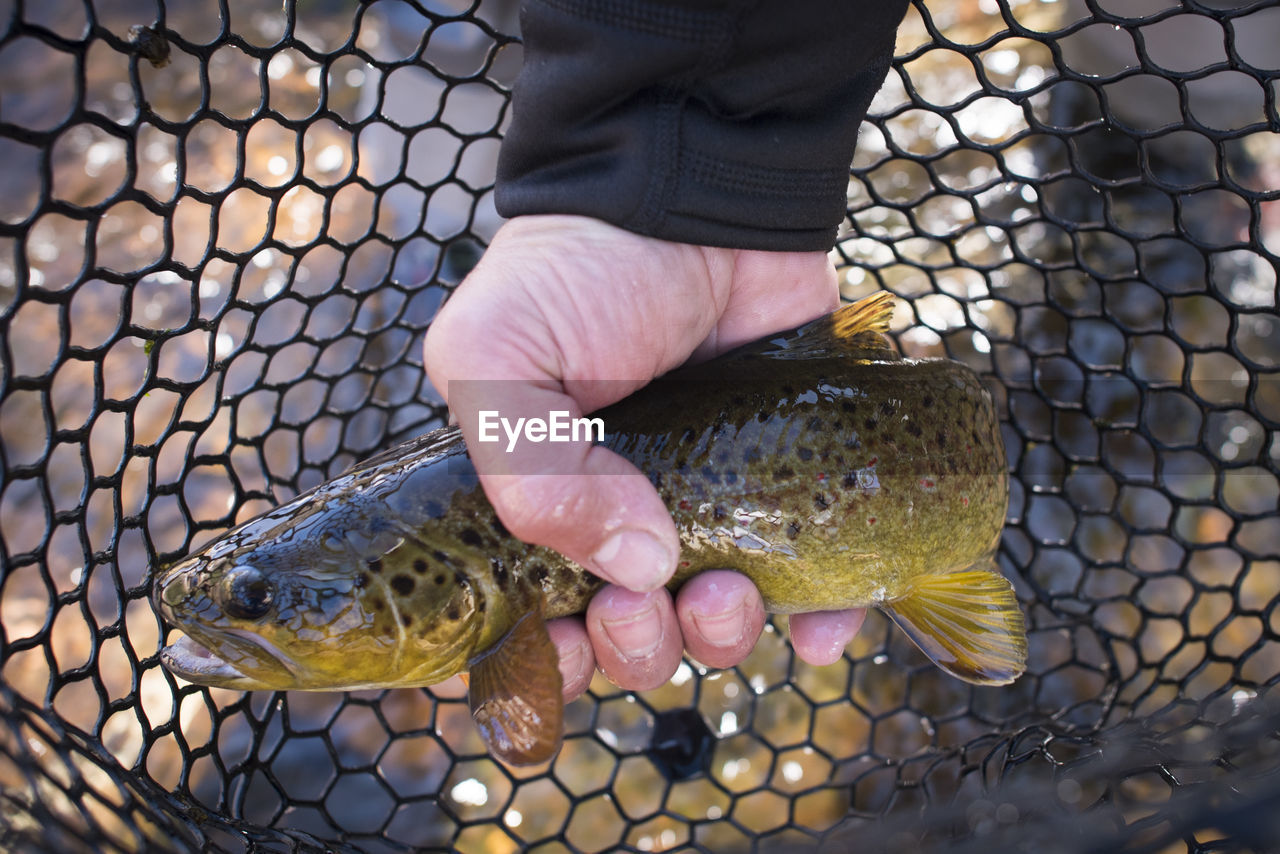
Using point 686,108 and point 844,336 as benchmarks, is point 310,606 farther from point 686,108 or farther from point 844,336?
point 844,336

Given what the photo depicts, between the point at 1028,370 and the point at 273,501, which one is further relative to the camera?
the point at 1028,370

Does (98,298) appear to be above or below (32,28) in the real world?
below

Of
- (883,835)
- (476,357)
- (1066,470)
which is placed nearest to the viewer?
(883,835)

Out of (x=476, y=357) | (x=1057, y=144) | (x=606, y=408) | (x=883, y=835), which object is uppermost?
(x=476, y=357)

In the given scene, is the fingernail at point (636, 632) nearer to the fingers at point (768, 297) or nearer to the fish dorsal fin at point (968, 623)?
the fish dorsal fin at point (968, 623)

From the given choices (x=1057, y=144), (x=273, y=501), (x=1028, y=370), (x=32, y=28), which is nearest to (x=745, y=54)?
(x=32, y=28)

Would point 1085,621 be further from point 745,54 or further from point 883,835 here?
point 745,54

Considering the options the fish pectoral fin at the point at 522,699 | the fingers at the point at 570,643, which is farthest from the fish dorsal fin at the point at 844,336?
the fish pectoral fin at the point at 522,699

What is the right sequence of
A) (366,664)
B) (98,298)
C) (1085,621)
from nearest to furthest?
(366,664)
(1085,621)
(98,298)
